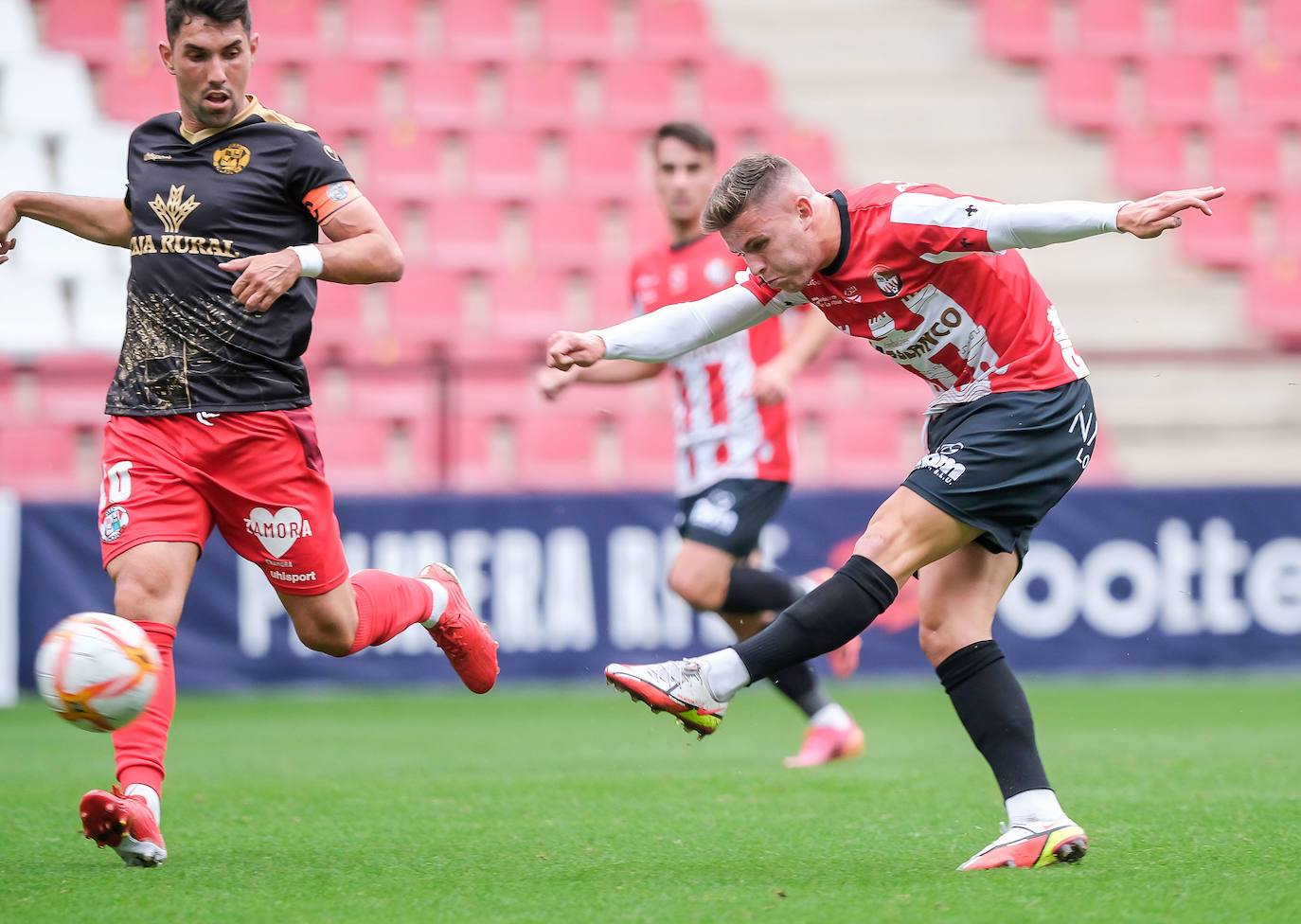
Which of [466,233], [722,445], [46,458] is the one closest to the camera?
[722,445]

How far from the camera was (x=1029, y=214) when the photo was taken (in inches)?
145

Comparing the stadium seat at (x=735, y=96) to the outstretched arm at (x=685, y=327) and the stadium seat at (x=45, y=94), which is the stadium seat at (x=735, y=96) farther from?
the outstretched arm at (x=685, y=327)

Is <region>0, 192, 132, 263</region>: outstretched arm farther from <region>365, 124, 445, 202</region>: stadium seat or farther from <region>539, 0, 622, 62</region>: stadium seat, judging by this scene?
<region>539, 0, 622, 62</region>: stadium seat

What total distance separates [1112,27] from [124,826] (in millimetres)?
13776

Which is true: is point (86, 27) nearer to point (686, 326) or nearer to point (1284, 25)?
point (686, 326)

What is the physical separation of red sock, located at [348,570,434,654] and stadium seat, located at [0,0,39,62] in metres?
10.2

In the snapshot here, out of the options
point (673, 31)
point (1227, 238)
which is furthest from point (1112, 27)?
point (673, 31)

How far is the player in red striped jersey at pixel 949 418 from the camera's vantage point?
3723 mm

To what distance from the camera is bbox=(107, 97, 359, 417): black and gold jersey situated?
4.16m

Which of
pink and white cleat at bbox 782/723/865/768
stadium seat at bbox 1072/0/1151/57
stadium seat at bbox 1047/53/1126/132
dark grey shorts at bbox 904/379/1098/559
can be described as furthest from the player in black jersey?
stadium seat at bbox 1072/0/1151/57

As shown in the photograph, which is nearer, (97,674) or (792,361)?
(97,674)

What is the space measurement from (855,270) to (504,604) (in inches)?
236

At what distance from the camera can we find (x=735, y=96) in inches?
564

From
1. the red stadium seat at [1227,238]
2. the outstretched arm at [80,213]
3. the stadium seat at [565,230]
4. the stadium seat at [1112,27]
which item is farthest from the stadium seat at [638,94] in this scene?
the outstretched arm at [80,213]
